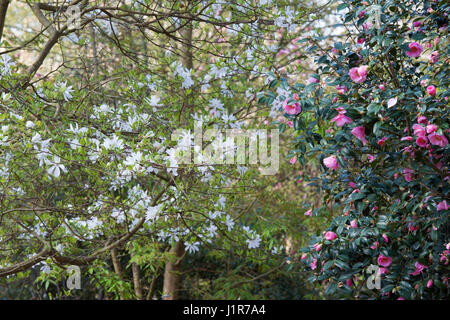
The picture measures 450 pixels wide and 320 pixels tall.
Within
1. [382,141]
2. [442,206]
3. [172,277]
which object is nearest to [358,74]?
[382,141]

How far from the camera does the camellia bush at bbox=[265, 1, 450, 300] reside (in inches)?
79.2

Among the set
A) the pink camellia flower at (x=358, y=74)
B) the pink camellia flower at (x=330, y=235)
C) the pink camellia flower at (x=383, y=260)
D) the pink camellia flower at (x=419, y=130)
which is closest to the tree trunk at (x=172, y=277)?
the pink camellia flower at (x=330, y=235)

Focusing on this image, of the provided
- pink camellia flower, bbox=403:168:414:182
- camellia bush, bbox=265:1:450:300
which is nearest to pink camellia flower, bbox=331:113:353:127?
camellia bush, bbox=265:1:450:300

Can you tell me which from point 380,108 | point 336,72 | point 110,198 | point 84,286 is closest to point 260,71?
point 336,72

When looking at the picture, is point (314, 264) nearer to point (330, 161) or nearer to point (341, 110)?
point (330, 161)

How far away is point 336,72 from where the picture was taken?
224 centimetres

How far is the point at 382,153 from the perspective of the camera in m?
2.12

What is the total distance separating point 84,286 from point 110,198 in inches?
102

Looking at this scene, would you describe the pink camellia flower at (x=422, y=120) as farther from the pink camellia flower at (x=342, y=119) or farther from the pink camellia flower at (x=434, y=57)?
the pink camellia flower at (x=434, y=57)

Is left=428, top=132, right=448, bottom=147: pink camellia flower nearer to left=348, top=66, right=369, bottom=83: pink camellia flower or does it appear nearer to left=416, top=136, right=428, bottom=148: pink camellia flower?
left=416, top=136, right=428, bottom=148: pink camellia flower

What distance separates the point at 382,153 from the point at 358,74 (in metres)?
0.38

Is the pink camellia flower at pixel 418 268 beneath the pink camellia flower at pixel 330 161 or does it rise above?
beneath

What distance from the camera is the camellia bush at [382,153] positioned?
2012 mm

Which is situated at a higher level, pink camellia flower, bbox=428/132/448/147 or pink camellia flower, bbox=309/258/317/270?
pink camellia flower, bbox=428/132/448/147
